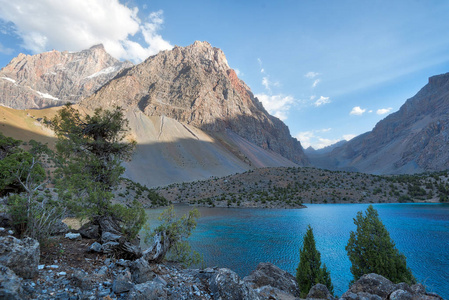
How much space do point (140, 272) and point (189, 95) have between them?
455ft

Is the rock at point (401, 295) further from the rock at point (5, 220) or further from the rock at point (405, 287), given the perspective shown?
the rock at point (5, 220)

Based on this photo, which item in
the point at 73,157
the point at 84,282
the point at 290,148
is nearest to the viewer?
the point at 84,282

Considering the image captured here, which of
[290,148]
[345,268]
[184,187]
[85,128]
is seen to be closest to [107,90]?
[184,187]

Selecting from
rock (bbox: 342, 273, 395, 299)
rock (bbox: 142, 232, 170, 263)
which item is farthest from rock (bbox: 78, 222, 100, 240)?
rock (bbox: 342, 273, 395, 299)

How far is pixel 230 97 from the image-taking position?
538 feet

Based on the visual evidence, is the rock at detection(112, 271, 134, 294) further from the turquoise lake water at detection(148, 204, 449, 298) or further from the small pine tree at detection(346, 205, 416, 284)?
the small pine tree at detection(346, 205, 416, 284)

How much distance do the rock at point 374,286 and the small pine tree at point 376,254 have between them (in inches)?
88.0

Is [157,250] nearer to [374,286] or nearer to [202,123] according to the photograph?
[374,286]

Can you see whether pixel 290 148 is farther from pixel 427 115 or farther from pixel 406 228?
pixel 406 228

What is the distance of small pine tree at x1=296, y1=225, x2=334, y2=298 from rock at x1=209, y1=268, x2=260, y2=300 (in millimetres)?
6802

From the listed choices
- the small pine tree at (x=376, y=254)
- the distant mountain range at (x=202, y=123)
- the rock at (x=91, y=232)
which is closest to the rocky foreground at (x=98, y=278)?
the rock at (x=91, y=232)

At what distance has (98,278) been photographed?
5875mm

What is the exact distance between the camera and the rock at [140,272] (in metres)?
6.38

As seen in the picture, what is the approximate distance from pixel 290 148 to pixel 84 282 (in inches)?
8006
